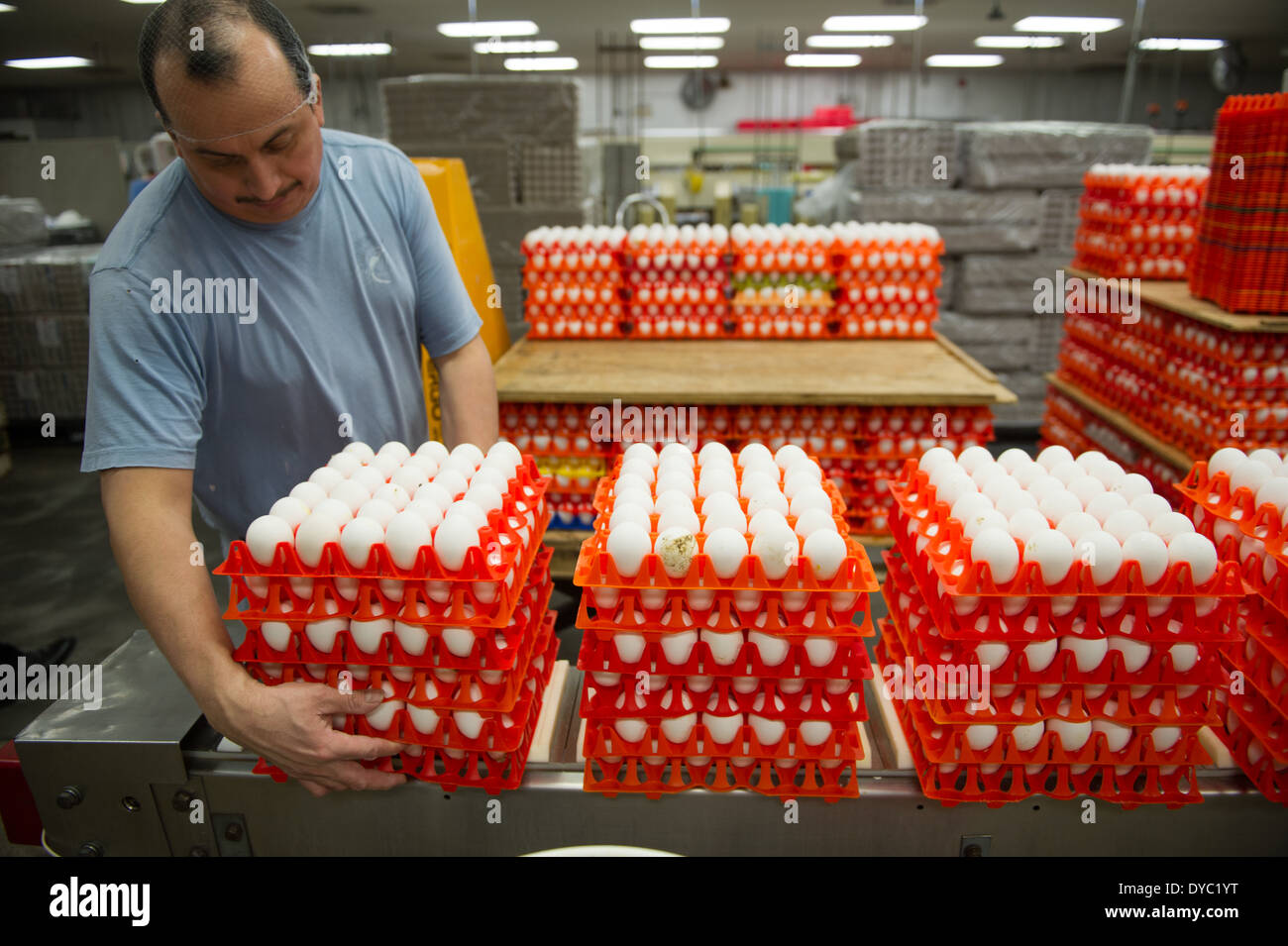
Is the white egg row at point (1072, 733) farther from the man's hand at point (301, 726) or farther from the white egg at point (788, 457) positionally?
the man's hand at point (301, 726)

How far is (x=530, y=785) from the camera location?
1.47 meters

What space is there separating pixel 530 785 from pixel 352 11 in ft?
37.3

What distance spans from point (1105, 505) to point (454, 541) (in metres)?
1.05

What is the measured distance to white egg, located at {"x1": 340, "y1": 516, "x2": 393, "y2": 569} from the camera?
128 centimetres

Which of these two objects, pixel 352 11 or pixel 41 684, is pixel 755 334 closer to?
pixel 41 684

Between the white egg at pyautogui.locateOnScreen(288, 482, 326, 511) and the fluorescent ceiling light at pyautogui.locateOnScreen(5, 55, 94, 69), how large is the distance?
15373 mm

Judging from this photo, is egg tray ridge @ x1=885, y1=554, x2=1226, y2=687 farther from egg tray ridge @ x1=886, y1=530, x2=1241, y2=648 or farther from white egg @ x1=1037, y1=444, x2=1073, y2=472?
white egg @ x1=1037, y1=444, x2=1073, y2=472

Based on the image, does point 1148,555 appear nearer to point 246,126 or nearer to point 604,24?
point 246,126

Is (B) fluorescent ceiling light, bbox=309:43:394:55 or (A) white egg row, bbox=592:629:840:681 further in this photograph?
(B) fluorescent ceiling light, bbox=309:43:394:55

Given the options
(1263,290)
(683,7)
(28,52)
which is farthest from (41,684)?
(28,52)

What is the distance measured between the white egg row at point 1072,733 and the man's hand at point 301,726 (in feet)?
3.19

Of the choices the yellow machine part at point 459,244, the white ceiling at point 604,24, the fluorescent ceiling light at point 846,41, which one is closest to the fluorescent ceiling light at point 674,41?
the white ceiling at point 604,24

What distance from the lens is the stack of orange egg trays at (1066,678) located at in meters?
1.28

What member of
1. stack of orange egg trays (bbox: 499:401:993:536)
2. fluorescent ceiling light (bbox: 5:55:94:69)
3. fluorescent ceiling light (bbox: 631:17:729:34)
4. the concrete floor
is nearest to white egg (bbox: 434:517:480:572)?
the concrete floor
